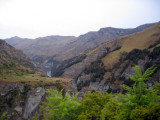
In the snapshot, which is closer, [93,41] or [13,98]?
[13,98]

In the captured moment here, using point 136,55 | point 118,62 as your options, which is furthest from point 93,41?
point 136,55

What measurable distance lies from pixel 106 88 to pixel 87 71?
16.5 meters

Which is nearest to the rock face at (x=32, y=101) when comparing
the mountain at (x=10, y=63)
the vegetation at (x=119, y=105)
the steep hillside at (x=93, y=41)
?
the mountain at (x=10, y=63)

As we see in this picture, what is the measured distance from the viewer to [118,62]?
169 feet

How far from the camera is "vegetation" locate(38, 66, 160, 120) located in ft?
17.7

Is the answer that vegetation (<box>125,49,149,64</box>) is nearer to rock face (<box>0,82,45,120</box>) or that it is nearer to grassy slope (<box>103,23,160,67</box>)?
grassy slope (<box>103,23,160,67</box>)

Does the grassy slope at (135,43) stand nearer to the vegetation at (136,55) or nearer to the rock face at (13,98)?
the vegetation at (136,55)

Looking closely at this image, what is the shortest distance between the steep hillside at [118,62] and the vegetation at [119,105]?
34.2 m

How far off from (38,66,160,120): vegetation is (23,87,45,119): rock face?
21563 mm

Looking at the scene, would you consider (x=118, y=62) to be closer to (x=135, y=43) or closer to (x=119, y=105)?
(x=135, y=43)

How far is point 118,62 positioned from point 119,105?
155 feet

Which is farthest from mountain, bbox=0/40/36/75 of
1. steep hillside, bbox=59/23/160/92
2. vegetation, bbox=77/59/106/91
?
vegetation, bbox=77/59/106/91

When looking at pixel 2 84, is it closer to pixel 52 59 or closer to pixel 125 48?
pixel 125 48

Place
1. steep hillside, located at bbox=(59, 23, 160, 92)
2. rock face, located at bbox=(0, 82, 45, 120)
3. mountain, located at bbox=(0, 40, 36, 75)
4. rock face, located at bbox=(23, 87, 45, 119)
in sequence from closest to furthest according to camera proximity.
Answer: rock face, located at bbox=(0, 82, 45, 120), rock face, located at bbox=(23, 87, 45, 119), mountain, located at bbox=(0, 40, 36, 75), steep hillside, located at bbox=(59, 23, 160, 92)
